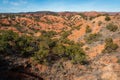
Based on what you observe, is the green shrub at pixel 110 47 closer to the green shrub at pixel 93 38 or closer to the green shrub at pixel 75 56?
the green shrub at pixel 93 38

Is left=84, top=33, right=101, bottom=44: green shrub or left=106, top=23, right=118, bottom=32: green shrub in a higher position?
left=106, top=23, right=118, bottom=32: green shrub

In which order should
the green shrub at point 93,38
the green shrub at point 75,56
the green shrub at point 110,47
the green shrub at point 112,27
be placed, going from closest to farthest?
the green shrub at point 75,56 → the green shrub at point 110,47 → the green shrub at point 93,38 → the green shrub at point 112,27

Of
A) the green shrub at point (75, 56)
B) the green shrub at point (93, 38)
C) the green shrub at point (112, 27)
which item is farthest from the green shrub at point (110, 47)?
the green shrub at point (112, 27)

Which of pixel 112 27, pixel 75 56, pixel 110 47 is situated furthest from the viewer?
pixel 112 27

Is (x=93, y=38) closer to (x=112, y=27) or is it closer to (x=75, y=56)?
(x=112, y=27)

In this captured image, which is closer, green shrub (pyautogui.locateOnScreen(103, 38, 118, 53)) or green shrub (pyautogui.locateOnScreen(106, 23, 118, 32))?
Answer: green shrub (pyautogui.locateOnScreen(103, 38, 118, 53))

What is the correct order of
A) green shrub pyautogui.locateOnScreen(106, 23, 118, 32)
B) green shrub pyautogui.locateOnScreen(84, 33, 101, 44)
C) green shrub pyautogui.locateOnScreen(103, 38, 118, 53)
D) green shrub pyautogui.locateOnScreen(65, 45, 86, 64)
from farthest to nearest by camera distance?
green shrub pyautogui.locateOnScreen(106, 23, 118, 32) → green shrub pyautogui.locateOnScreen(84, 33, 101, 44) → green shrub pyautogui.locateOnScreen(103, 38, 118, 53) → green shrub pyautogui.locateOnScreen(65, 45, 86, 64)

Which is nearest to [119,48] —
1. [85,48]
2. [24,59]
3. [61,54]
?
[85,48]

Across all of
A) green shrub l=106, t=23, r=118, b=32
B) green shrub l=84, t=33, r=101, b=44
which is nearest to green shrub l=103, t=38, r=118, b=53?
green shrub l=84, t=33, r=101, b=44

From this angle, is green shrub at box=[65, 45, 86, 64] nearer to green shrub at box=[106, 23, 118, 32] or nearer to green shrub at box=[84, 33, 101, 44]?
green shrub at box=[84, 33, 101, 44]

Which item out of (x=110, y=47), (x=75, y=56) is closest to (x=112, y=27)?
(x=110, y=47)

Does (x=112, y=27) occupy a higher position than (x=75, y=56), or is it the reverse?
(x=112, y=27)

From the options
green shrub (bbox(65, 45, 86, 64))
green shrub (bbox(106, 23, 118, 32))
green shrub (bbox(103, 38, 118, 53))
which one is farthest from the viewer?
green shrub (bbox(106, 23, 118, 32))

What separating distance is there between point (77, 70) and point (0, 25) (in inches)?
2275
